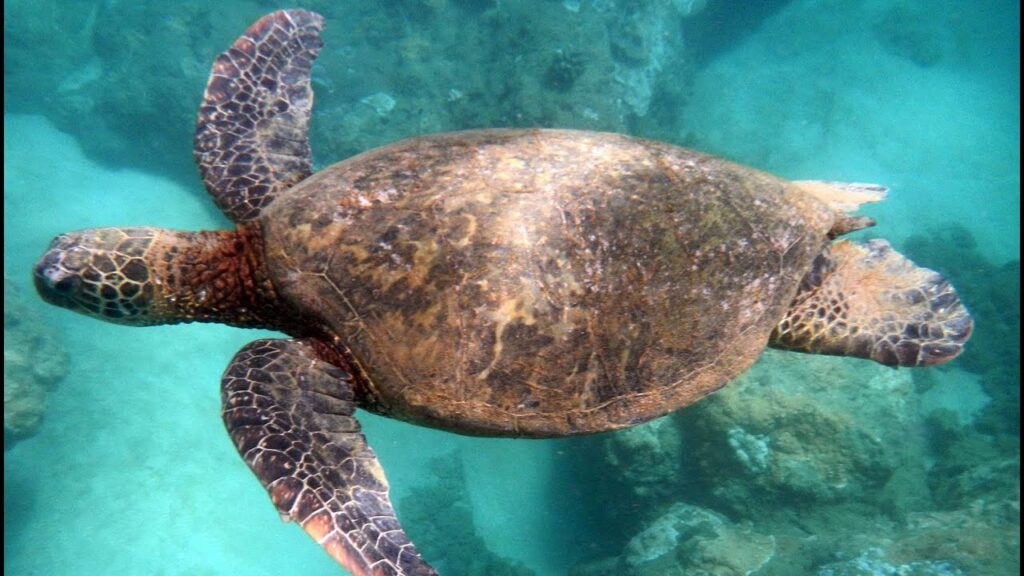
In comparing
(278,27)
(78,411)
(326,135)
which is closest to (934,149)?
A: (326,135)

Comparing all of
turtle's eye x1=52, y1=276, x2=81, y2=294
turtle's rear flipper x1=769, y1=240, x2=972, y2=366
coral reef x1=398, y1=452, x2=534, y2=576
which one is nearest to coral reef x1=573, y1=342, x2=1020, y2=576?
coral reef x1=398, y1=452, x2=534, y2=576

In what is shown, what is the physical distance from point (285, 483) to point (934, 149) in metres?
24.2

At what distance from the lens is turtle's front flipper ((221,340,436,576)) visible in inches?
90.7

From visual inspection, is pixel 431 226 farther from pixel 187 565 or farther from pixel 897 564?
pixel 187 565

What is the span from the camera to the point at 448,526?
9.79 m

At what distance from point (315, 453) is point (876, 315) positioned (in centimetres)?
356

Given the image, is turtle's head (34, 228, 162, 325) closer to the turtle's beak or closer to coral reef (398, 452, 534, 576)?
the turtle's beak

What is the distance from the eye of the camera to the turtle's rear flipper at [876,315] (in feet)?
10.8

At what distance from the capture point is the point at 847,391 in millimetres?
8211

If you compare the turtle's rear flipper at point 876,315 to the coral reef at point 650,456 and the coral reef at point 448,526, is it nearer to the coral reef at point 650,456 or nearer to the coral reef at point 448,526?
the coral reef at point 650,456

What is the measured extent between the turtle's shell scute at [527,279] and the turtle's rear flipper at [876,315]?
67 cm

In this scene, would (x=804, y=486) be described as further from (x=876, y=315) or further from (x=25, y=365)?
(x=25, y=365)

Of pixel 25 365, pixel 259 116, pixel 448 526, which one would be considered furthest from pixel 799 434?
pixel 25 365

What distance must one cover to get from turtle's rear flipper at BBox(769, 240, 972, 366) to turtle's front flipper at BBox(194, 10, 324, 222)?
3578mm
